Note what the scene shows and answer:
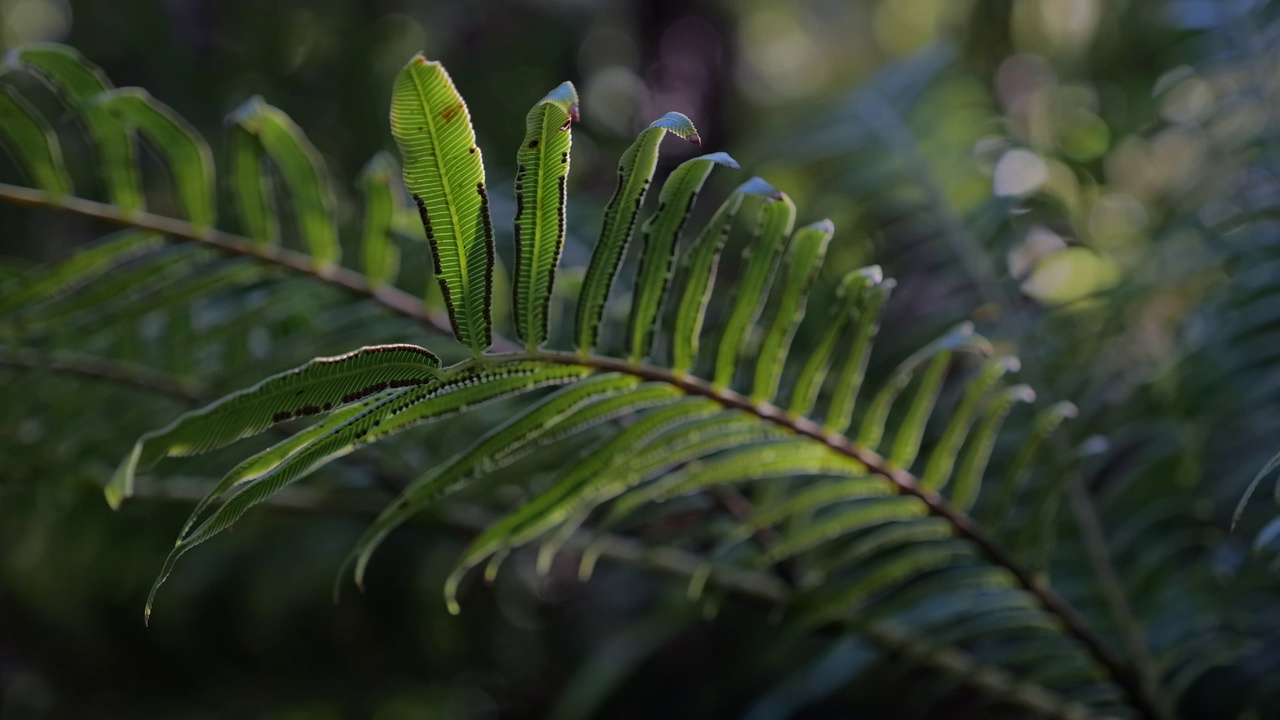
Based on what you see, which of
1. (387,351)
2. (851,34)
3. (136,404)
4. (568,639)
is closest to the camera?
(387,351)

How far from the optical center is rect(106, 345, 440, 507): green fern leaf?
0.33 m

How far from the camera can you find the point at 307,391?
333 mm

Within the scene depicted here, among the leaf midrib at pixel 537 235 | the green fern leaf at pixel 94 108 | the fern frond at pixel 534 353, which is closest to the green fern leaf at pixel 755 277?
the fern frond at pixel 534 353

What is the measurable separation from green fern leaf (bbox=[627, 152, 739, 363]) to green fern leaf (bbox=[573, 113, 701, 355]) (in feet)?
0.04

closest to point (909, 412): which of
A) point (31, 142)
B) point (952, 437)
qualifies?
point (952, 437)

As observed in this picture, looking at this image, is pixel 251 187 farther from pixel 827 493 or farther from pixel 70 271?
pixel 827 493

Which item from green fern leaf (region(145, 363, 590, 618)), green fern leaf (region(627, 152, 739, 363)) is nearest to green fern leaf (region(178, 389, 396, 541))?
green fern leaf (region(145, 363, 590, 618))

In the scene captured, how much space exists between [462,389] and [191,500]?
19.5 inches

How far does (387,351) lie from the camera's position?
1.08 ft

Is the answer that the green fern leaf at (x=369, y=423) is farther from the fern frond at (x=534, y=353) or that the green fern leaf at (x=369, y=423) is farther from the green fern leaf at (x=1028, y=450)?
the green fern leaf at (x=1028, y=450)

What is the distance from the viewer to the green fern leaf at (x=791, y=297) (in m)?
0.44

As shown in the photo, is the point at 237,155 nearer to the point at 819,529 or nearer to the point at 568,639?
the point at 819,529

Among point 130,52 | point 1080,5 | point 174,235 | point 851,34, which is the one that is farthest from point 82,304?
point 851,34

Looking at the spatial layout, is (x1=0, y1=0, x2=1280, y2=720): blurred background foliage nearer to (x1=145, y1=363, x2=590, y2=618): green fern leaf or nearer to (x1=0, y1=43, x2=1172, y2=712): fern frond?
(x1=0, y1=43, x2=1172, y2=712): fern frond
